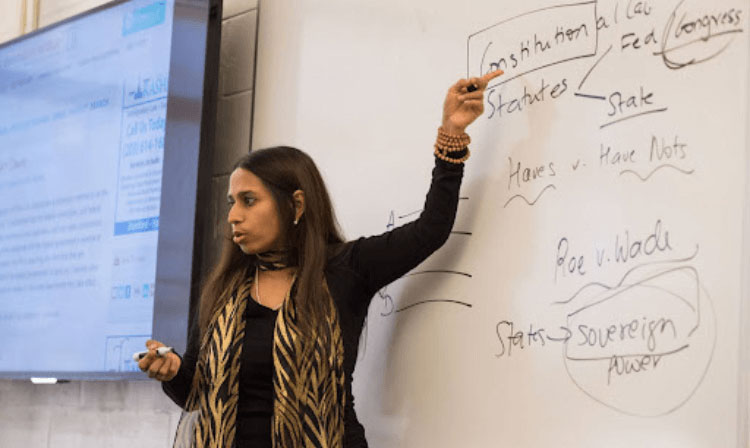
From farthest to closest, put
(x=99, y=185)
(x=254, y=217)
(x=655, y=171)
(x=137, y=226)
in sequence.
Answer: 1. (x=99, y=185)
2. (x=137, y=226)
3. (x=254, y=217)
4. (x=655, y=171)

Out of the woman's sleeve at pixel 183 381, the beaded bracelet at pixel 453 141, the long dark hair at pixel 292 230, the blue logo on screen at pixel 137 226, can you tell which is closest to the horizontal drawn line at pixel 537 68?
the beaded bracelet at pixel 453 141

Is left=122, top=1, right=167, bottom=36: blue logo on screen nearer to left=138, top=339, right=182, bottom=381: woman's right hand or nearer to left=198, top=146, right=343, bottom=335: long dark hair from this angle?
left=198, top=146, right=343, bottom=335: long dark hair

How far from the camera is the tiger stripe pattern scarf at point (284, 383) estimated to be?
182cm

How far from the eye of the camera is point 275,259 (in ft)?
6.46

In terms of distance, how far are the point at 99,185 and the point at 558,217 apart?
1331 millimetres

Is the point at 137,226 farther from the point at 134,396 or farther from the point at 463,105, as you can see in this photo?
the point at 463,105

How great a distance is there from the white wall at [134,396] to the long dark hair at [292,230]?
50 cm

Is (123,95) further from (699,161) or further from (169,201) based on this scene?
(699,161)

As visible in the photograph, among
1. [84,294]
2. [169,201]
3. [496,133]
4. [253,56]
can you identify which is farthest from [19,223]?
[496,133]

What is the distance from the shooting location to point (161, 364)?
186 cm

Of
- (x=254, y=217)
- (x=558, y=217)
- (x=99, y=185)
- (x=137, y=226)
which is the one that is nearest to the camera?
(x=558, y=217)

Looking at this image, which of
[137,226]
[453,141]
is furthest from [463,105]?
[137,226]

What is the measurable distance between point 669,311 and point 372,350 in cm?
65

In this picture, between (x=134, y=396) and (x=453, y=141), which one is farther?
(x=134, y=396)
